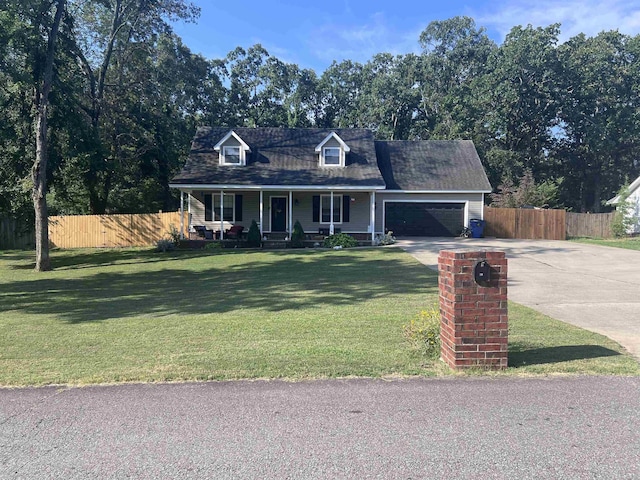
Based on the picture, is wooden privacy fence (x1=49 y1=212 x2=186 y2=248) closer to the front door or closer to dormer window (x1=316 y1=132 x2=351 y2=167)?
the front door

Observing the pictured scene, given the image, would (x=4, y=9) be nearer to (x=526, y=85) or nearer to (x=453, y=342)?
(x=453, y=342)

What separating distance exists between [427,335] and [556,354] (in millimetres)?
1459

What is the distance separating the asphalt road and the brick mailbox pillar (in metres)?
0.35

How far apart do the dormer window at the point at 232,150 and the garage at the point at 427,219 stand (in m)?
8.18

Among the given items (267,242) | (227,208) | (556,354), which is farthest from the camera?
(227,208)

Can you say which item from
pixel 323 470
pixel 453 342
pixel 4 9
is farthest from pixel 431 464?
pixel 4 9

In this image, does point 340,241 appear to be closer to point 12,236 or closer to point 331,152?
point 331,152

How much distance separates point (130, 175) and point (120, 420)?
28.4 m

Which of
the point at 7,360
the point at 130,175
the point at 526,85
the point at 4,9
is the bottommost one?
the point at 7,360

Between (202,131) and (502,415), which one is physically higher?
(202,131)

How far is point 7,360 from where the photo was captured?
559 centimetres

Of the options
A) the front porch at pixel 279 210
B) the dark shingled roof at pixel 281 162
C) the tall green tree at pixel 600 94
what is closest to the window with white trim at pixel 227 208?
the front porch at pixel 279 210

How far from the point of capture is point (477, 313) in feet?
15.7

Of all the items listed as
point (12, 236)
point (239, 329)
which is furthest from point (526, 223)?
point (12, 236)
